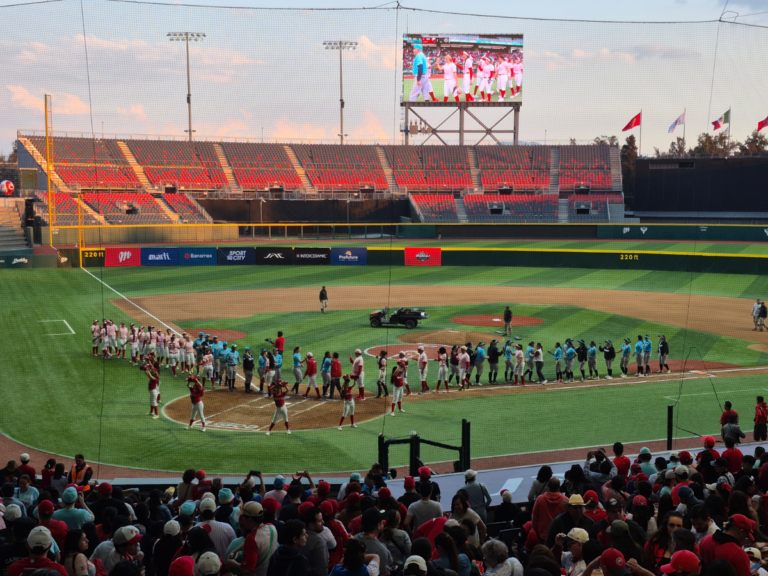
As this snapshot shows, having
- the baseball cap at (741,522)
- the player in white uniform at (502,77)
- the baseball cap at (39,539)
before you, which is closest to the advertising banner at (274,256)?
the player in white uniform at (502,77)

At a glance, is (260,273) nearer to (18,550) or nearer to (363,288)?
(363,288)

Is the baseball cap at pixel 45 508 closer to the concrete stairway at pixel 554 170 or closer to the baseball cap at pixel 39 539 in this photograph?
the baseball cap at pixel 39 539

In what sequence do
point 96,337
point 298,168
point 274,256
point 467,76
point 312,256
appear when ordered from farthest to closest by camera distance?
point 298,168
point 467,76
point 312,256
point 274,256
point 96,337

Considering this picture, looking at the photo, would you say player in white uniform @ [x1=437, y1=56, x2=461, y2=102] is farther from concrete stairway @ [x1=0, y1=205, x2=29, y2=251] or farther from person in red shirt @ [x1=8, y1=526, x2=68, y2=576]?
person in red shirt @ [x1=8, y1=526, x2=68, y2=576]

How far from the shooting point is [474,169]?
75.9 meters

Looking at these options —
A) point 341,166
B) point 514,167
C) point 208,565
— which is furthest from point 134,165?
point 208,565

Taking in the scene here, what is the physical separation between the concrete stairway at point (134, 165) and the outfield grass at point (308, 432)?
32.2m

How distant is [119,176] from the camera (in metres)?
63.1

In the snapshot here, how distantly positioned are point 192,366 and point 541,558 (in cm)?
1834

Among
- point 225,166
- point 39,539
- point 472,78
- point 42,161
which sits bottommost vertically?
point 39,539

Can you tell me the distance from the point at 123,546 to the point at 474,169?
7232cm

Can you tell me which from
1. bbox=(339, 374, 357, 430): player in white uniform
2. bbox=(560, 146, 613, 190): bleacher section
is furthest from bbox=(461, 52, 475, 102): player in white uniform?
bbox=(339, 374, 357, 430): player in white uniform

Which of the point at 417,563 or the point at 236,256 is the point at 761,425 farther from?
the point at 236,256

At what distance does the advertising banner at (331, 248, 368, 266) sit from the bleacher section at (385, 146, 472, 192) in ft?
81.4
